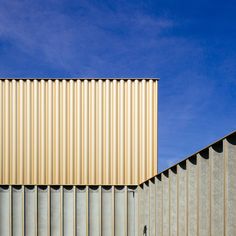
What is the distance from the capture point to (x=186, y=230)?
9.20 metres

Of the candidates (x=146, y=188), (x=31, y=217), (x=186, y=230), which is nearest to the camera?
(x=186, y=230)

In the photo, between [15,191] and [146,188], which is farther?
[15,191]

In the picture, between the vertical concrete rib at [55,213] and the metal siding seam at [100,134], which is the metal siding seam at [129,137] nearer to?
the metal siding seam at [100,134]

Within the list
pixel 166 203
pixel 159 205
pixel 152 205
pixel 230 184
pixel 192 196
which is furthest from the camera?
pixel 152 205

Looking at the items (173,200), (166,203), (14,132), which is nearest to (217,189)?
(173,200)

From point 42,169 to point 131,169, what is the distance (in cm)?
405

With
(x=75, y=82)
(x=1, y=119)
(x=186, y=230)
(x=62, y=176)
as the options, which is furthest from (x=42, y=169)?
(x=186, y=230)

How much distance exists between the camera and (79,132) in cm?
1623

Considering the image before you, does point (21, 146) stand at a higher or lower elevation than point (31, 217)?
higher

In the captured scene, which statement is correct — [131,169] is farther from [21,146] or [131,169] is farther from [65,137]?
[21,146]

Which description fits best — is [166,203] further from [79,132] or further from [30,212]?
[30,212]

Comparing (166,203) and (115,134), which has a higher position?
(115,134)

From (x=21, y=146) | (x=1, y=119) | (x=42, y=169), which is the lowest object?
(x=42, y=169)

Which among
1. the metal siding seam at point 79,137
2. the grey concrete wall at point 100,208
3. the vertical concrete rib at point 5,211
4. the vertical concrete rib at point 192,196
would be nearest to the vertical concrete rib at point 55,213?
the grey concrete wall at point 100,208
